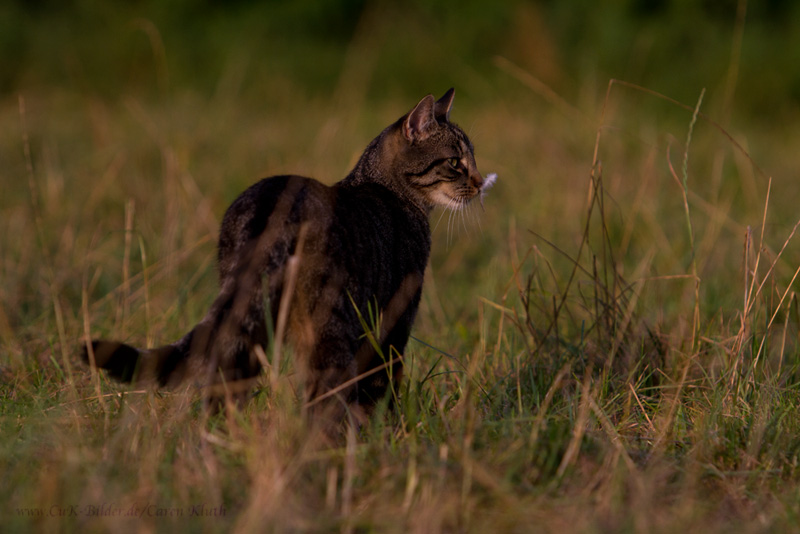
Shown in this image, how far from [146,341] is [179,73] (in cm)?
720

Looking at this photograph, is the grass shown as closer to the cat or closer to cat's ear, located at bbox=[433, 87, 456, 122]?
the cat

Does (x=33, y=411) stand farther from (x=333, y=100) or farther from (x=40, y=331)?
(x=333, y=100)

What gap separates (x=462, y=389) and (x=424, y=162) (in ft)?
3.03

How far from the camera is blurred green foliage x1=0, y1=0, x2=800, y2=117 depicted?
957cm

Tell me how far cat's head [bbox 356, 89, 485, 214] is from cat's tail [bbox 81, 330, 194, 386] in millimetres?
1152

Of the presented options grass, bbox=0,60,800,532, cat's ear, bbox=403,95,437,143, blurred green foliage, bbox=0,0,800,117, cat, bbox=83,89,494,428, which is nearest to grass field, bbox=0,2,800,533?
grass, bbox=0,60,800,532

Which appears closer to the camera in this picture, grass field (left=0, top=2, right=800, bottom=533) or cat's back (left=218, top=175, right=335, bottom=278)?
grass field (left=0, top=2, right=800, bottom=533)

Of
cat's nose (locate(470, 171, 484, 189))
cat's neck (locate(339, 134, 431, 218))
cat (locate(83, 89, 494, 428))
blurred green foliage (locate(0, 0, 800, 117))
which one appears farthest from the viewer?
blurred green foliage (locate(0, 0, 800, 117))

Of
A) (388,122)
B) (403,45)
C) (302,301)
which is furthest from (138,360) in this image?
(403,45)

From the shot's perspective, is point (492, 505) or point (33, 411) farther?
point (33, 411)

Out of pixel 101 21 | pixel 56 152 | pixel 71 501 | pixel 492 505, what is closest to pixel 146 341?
pixel 71 501

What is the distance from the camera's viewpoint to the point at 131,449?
2367 mm

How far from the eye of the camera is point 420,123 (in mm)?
3342

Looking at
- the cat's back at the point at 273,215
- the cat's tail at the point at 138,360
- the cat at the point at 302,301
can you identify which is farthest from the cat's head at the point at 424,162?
the cat's tail at the point at 138,360
